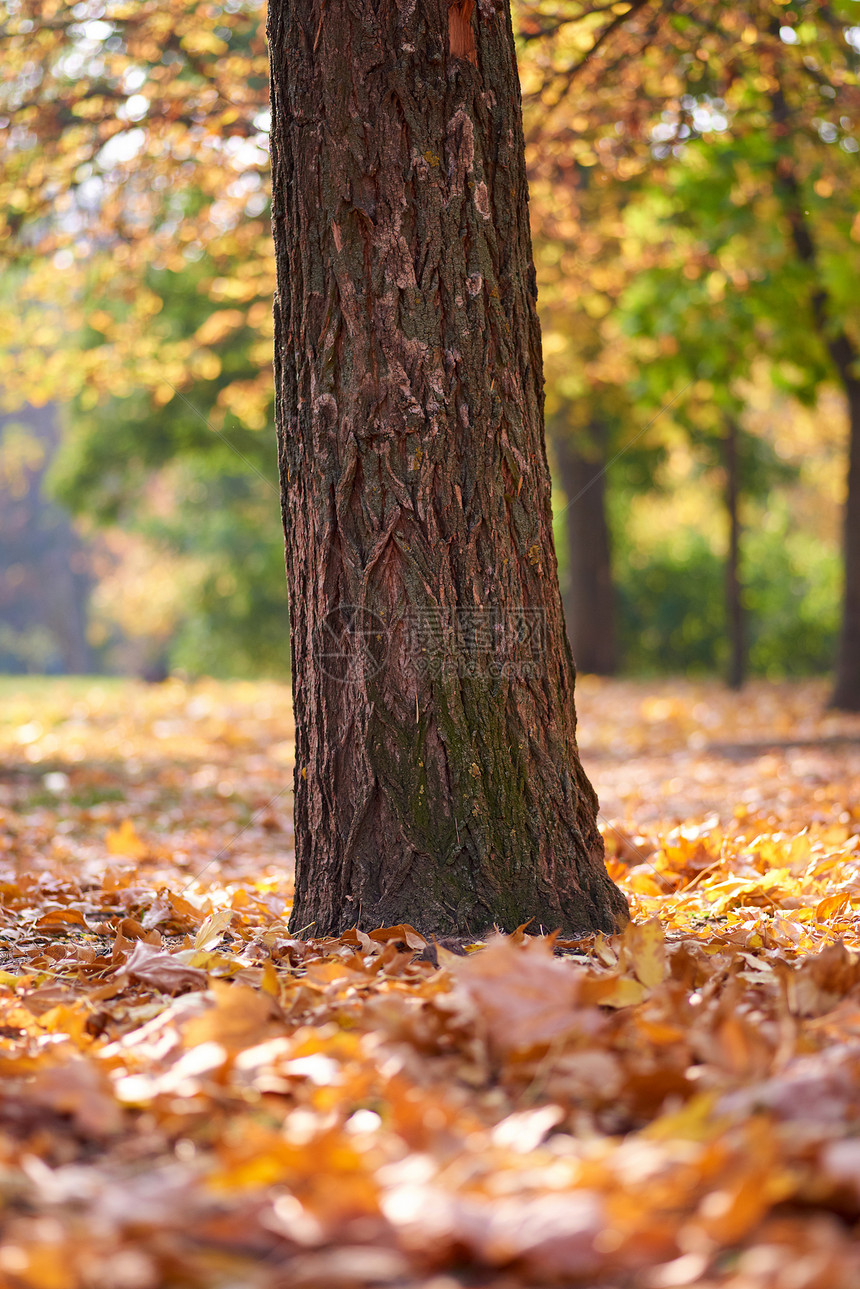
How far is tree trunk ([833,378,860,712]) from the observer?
9.47m

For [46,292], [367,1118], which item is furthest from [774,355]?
[367,1118]

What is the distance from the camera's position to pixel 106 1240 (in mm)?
1214

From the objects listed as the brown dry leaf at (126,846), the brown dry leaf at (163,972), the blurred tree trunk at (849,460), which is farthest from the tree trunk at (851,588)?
the brown dry leaf at (163,972)

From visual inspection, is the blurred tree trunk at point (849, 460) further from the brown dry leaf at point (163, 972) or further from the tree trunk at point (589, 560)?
the brown dry leaf at point (163, 972)

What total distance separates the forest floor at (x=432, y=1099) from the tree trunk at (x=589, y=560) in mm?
11667

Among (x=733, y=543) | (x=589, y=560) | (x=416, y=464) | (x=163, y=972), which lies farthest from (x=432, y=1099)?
(x=589, y=560)

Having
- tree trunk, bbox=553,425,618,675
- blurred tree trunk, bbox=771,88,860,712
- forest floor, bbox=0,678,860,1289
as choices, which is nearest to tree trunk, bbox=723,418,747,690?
blurred tree trunk, bbox=771,88,860,712

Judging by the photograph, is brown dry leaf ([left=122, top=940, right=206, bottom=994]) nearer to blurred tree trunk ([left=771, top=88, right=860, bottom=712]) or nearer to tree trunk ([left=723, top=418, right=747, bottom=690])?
blurred tree trunk ([left=771, top=88, right=860, bottom=712])

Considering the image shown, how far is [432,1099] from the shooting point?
4.86ft

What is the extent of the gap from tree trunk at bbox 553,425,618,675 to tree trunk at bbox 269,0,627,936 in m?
12.1

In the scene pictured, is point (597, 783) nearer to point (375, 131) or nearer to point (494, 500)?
point (494, 500)

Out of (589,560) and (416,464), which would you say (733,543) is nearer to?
A: (589,560)

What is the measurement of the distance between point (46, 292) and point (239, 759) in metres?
3.85

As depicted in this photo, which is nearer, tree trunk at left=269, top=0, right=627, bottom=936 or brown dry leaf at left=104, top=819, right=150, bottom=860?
tree trunk at left=269, top=0, right=627, bottom=936
